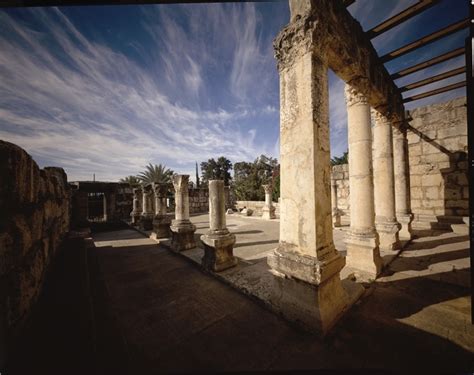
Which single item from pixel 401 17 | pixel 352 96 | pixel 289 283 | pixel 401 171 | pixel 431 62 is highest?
pixel 401 17

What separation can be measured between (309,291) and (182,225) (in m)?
4.21

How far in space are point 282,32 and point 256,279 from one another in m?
3.83

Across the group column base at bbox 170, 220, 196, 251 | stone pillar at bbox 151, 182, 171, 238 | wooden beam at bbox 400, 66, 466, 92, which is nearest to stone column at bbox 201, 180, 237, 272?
column base at bbox 170, 220, 196, 251

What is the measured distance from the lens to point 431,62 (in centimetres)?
416

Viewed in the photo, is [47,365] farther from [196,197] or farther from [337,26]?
[196,197]

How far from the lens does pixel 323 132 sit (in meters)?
2.36

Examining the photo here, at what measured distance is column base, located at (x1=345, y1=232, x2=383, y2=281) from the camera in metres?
3.44

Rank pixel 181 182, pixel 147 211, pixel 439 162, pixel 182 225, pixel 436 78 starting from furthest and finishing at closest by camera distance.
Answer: pixel 147 211 → pixel 439 162 → pixel 181 182 → pixel 182 225 → pixel 436 78

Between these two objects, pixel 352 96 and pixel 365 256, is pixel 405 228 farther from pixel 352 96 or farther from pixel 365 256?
pixel 352 96

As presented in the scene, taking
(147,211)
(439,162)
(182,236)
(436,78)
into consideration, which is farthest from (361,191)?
(147,211)

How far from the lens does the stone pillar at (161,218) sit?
7.25 meters

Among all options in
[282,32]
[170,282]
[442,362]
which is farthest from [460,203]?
[170,282]

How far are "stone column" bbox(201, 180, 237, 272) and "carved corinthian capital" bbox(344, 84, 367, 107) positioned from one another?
330 centimetres

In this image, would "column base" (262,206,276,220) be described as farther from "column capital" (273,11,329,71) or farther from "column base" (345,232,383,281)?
"column capital" (273,11,329,71)
